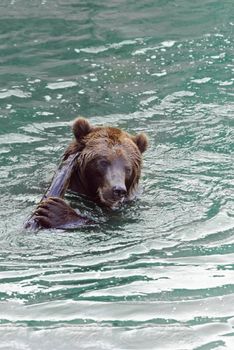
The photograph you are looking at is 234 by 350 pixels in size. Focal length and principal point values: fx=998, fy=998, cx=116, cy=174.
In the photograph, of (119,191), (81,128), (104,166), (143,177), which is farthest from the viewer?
(143,177)

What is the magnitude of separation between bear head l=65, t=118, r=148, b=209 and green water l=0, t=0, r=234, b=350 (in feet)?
0.61

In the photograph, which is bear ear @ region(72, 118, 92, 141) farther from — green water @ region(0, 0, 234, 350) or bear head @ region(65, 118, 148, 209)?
green water @ region(0, 0, 234, 350)

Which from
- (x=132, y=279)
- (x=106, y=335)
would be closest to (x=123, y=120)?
(x=132, y=279)

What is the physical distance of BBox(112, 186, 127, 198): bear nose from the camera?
7354 millimetres

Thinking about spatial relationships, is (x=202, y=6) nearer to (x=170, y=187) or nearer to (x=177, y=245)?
(x=170, y=187)

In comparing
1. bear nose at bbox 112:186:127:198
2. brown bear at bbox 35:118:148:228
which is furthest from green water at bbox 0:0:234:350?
bear nose at bbox 112:186:127:198

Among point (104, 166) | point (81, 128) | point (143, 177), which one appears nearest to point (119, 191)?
point (104, 166)

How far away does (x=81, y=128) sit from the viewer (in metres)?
8.20

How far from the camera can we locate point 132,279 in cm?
633

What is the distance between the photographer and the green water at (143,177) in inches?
222

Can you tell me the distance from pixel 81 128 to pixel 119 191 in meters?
1.00

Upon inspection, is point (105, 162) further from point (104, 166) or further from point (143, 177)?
point (143, 177)

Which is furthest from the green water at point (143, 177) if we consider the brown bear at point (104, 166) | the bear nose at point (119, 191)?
the bear nose at point (119, 191)

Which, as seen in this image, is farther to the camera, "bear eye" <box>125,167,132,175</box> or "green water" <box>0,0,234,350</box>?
"bear eye" <box>125,167,132,175</box>
